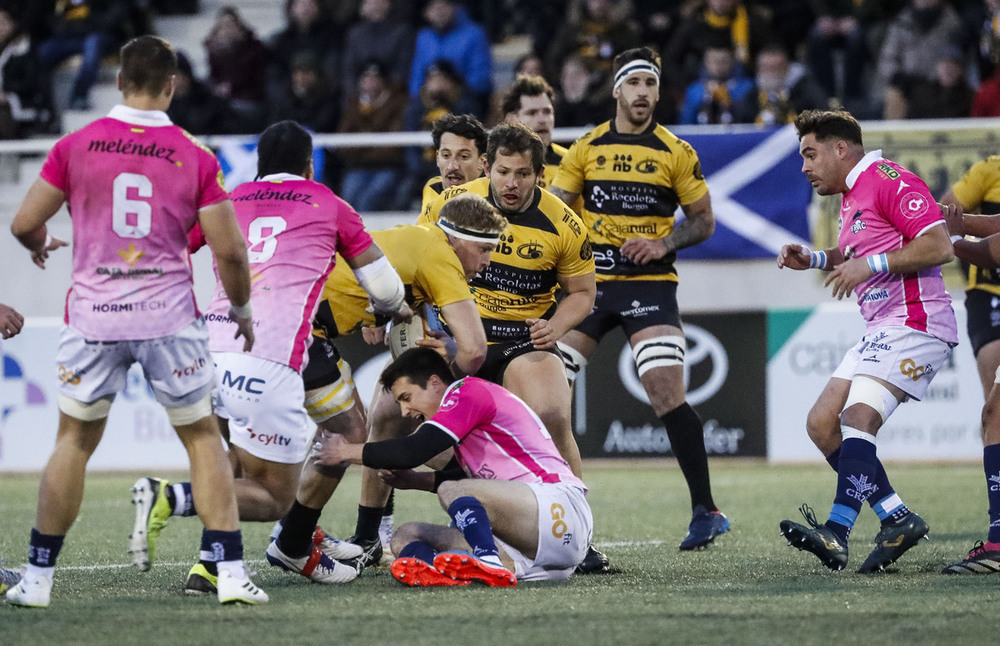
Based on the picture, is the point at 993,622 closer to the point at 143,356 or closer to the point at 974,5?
the point at 143,356

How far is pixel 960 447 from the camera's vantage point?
12227mm

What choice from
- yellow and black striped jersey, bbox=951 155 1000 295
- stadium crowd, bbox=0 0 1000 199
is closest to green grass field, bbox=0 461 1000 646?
yellow and black striped jersey, bbox=951 155 1000 295

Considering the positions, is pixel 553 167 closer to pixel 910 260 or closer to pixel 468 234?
pixel 468 234

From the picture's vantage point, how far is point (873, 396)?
6309 millimetres

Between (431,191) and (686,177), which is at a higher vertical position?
(686,177)

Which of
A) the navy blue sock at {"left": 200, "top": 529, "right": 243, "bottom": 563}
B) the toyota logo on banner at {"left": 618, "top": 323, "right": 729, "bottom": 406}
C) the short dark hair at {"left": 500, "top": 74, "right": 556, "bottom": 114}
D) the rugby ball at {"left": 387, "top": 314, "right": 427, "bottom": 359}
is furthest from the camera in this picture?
the toyota logo on banner at {"left": 618, "top": 323, "right": 729, "bottom": 406}

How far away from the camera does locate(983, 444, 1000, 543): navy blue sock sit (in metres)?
6.24

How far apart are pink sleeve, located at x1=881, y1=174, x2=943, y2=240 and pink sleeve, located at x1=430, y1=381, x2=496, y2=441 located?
79.2 inches

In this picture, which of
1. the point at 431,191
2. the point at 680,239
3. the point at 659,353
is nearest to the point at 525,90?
the point at 431,191

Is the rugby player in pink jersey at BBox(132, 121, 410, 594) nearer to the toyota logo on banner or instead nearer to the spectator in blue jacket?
the toyota logo on banner

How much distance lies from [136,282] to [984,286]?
17.6ft

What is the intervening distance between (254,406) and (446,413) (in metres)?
0.82

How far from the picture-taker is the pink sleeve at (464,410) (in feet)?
19.2

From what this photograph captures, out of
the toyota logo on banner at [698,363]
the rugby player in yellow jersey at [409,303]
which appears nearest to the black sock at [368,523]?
the rugby player in yellow jersey at [409,303]
